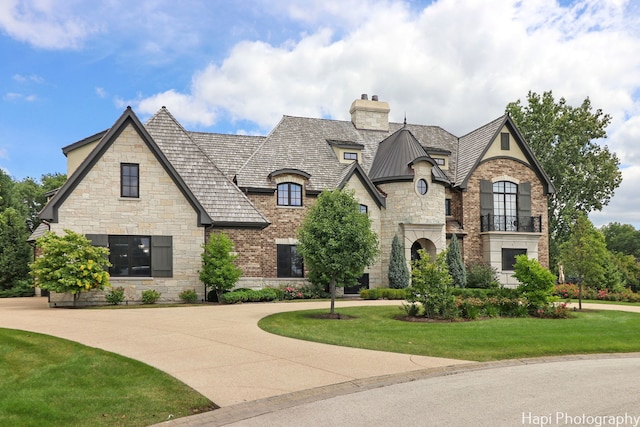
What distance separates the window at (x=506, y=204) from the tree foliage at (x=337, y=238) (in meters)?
18.4

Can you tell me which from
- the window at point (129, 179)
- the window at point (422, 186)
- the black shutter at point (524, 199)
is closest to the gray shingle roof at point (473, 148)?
the black shutter at point (524, 199)

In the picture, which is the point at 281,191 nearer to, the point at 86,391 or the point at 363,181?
the point at 363,181

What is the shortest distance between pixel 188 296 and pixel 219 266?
187cm

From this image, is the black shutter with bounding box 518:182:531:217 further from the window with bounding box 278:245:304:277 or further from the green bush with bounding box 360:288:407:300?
the window with bounding box 278:245:304:277

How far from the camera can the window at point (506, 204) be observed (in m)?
33.0

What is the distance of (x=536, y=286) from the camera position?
18.5 m

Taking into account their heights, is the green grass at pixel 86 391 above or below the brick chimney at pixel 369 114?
below

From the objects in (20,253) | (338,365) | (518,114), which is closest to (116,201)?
(20,253)

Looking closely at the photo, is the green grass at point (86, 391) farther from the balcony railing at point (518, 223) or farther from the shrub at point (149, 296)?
the balcony railing at point (518, 223)

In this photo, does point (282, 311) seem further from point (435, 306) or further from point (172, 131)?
point (172, 131)

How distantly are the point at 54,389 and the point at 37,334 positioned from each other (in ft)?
18.1

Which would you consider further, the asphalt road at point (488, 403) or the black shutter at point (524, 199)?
the black shutter at point (524, 199)

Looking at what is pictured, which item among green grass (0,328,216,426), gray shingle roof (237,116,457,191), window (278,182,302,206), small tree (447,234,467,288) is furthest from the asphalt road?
gray shingle roof (237,116,457,191)

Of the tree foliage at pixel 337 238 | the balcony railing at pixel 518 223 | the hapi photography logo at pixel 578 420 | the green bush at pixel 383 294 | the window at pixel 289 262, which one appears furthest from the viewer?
the balcony railing at pixel 518 223
